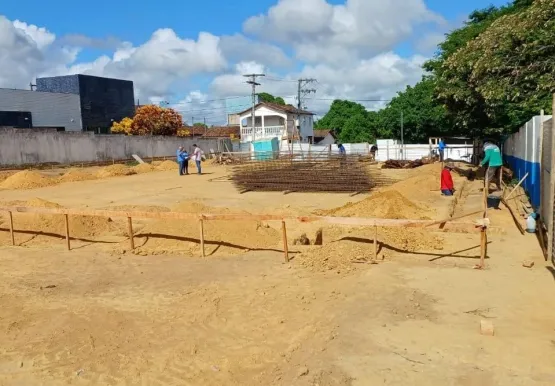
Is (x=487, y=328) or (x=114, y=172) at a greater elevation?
(x=114, y=172)

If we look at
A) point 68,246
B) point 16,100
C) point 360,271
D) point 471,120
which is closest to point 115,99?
point 16,100

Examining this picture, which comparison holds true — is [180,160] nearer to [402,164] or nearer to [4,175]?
[4,175]

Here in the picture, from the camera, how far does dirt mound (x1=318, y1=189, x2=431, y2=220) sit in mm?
10336

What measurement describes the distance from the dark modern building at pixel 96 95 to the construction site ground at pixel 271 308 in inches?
1494

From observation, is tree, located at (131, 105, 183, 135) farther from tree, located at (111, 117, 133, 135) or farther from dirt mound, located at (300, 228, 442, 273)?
dirt mound, located at (300, 228, 442, 273)

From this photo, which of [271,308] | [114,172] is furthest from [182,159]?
[271,308]

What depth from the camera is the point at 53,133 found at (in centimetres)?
2934

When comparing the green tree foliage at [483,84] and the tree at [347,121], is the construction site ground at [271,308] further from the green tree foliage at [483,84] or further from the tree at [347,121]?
the tree at [347,121]

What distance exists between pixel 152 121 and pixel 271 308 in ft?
141

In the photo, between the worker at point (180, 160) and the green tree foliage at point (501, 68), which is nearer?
the green tree foliage at point (501, 68)

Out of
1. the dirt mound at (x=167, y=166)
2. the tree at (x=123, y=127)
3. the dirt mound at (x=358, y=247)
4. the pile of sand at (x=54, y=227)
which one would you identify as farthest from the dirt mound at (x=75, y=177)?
the tree at (x=123, y=127)

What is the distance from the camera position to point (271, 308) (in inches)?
211

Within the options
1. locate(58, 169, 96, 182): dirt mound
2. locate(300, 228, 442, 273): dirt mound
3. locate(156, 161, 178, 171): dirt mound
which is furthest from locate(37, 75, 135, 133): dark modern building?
locate(300, 228, 442, 273): dirt mound

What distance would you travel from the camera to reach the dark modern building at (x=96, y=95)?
4447 cm
